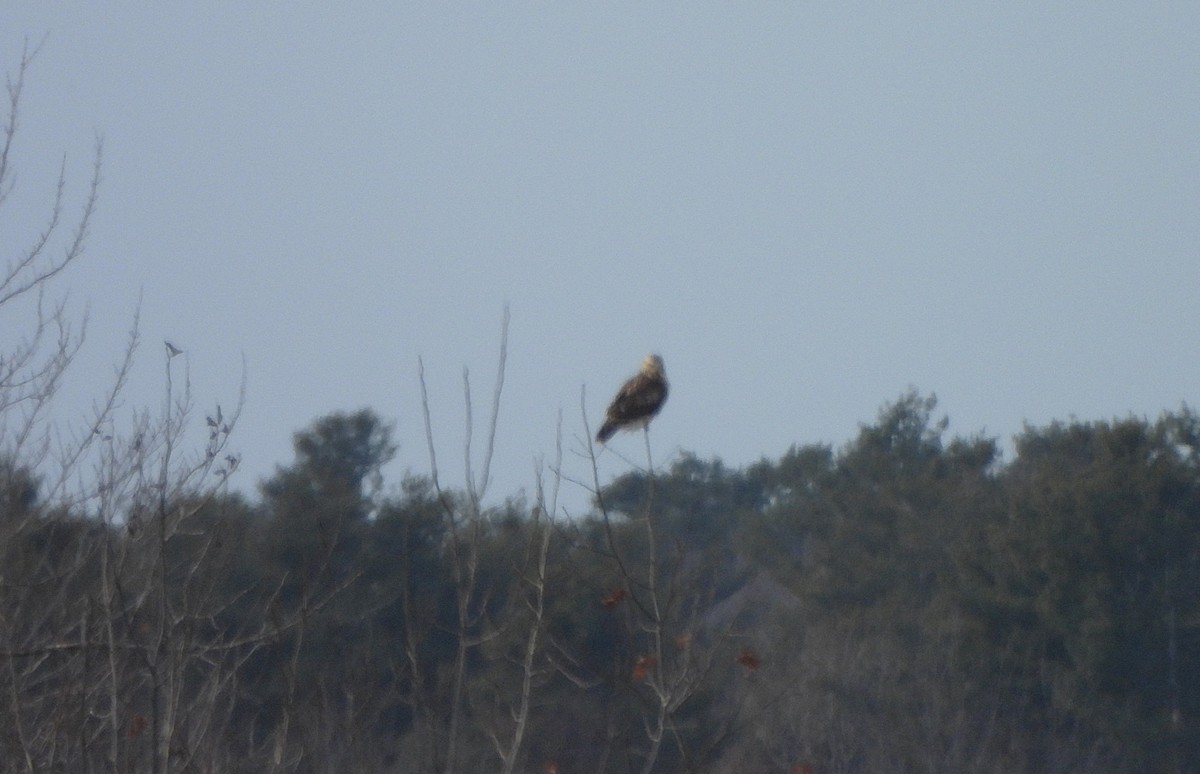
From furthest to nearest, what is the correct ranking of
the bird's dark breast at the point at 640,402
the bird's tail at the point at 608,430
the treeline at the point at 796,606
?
the bird's tail at the point at 608,430 < the bird's dark breast at the point at 640,402 < the treeline at the point at 796,606

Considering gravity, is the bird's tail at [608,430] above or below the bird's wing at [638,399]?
below

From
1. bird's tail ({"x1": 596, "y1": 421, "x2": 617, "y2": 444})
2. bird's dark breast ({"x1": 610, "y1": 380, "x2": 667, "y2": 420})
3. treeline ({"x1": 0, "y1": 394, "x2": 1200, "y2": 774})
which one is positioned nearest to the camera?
treeline ({"x1": 0, "y1": 394, "x2": 1200, "y2": 774})

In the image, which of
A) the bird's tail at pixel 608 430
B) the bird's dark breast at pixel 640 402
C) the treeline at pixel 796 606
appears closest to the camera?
the treeline at pixel 796 606

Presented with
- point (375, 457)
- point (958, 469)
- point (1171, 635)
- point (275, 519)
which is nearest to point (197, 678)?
point (275, 519)

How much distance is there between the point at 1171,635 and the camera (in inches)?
986

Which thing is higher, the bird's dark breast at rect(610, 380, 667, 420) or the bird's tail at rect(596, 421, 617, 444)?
the bird's dark breast at rect(610, 380, 667, 420)

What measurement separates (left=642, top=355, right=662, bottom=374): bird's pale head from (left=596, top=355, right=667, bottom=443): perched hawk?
0.03 meters

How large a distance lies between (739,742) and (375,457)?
252 inches

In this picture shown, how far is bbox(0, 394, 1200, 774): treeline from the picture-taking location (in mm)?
7516

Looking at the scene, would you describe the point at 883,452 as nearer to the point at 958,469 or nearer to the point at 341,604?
the point at 958,469

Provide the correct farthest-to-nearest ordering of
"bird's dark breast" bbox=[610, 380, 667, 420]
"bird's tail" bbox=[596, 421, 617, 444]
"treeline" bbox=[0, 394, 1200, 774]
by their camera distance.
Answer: "bird's tail" bbox=[596, 421, 617, 444]
"bird's dark breast" bbox=[610, 380, 667, 420]
"treeline" bbox=[0, 394, 1200, 774]

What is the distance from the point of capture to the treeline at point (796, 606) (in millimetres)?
7516

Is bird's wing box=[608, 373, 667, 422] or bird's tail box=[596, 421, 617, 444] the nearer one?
bird's wing box=[608, 373, 667, 422]

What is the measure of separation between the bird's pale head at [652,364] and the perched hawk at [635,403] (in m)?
0.03
